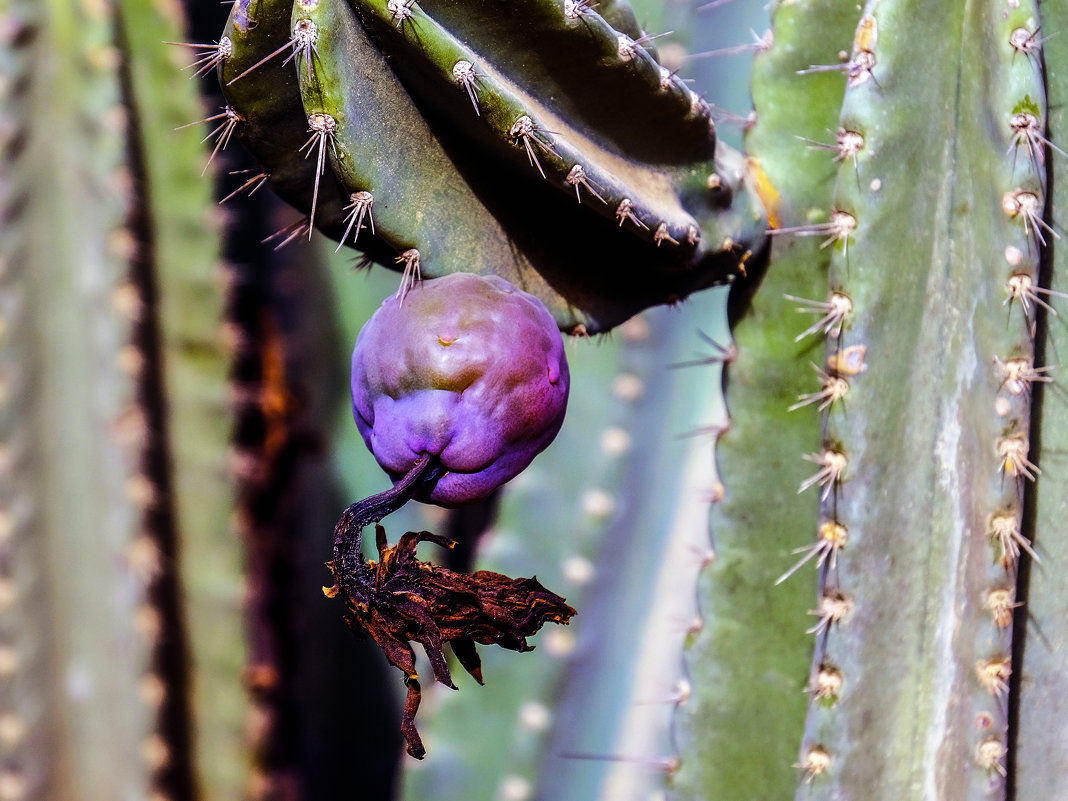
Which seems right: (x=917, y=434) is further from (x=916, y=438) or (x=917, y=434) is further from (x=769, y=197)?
(x=769, y=197)

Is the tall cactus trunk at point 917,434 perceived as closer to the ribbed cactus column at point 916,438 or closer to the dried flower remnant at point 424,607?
the ribbed cactus column at point 916,438

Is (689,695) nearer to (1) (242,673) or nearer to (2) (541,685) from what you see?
(2) (541,685)

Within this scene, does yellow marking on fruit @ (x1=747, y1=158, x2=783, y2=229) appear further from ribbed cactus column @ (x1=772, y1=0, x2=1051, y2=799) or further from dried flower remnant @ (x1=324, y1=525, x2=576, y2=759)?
dried flower remnant @ (x1=324, y1=525, x2=576, y2=759)

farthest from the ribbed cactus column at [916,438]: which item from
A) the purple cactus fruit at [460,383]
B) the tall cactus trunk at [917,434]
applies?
the purple cactus fruit at [460,383]

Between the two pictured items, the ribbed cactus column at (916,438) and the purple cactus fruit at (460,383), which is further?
the ribbed cactus column at (916,438)

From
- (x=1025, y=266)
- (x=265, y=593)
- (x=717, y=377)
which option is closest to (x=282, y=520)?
(x=265, y=593)

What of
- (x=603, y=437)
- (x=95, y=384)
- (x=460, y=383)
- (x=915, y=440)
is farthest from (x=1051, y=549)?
(x=95, y=384)
